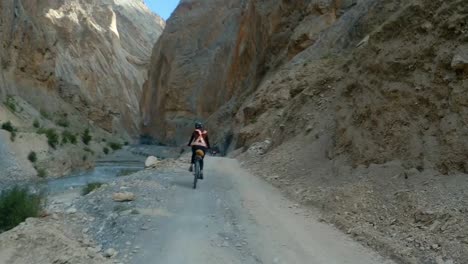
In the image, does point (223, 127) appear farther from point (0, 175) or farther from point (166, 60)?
point (166, 60)

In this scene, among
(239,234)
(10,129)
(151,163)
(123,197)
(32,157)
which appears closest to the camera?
(239,234)

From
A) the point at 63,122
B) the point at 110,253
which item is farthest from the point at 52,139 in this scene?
the point at 110,253

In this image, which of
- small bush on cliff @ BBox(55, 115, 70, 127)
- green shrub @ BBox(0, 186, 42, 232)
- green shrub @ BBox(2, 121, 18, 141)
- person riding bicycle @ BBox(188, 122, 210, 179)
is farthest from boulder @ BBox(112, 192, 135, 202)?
small bush on cliff @ BBox(55, 115, 70, 127)

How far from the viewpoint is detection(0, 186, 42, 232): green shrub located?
8.84 meters

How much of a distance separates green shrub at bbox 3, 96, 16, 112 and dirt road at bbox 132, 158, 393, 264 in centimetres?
2848

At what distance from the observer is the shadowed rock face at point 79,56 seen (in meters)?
45.1

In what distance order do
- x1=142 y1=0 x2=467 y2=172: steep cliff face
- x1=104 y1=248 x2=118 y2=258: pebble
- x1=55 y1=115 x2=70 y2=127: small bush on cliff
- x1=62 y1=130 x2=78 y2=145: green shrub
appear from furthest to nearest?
x1=55 y1=115 x2=70 y2=127: small bush on cliff → x1=62 y1=130 x2=78 y2=145: green shrub → x1=142 y1=0 x2=467 y2=172: steep cliff face → x1=104 y1=248 x2=118 y2=258: pebble

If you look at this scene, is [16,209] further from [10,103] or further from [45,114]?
[45,114]

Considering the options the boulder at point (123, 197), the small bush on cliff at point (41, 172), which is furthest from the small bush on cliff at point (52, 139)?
the boulder at point (123, 197)

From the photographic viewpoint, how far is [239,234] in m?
7.50

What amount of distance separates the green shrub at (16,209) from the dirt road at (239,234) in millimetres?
2225

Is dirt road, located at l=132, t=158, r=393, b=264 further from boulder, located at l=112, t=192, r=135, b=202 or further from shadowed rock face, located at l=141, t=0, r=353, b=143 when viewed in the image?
shadowed rock face, located at l=141, t=0, r=353, b=143

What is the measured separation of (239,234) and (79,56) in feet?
262

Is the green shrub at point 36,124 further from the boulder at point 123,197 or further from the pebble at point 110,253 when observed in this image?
the pebble at point 110,253
